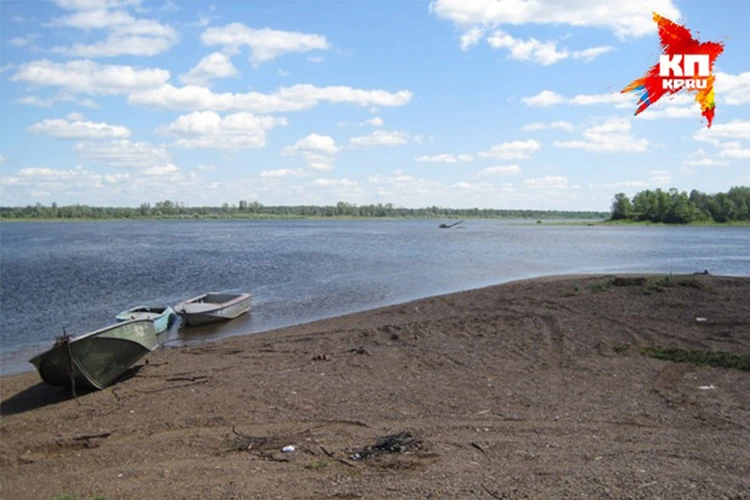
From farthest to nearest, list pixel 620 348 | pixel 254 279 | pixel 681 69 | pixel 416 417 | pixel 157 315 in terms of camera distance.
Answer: pixel 254 279
pixel 157 315
pixel 620 348
pixel 416 417
pixel 681 69

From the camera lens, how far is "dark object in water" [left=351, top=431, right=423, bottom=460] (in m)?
7.13

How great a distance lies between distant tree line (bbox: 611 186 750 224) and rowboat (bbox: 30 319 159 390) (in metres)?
139

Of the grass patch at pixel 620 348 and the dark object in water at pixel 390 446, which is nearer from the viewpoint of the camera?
the dark object in water at pixel 390 446

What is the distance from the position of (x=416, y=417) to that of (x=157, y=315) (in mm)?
12985

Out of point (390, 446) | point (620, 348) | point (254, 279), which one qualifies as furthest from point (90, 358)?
point (254, 279)

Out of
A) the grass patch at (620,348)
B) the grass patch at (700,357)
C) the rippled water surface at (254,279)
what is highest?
the grass patch at (700,357)

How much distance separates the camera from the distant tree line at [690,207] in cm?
13200

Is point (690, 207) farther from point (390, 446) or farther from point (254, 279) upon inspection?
point (390, 446)

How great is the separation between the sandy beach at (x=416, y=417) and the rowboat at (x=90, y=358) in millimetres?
409

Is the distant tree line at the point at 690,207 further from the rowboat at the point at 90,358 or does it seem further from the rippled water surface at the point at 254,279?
the rowboat at the point at 90,358

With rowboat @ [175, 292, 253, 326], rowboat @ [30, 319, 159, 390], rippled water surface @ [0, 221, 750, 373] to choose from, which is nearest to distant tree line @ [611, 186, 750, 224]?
rippled water surface @ [0, 221, 750, 373]

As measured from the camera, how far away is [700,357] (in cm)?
1148

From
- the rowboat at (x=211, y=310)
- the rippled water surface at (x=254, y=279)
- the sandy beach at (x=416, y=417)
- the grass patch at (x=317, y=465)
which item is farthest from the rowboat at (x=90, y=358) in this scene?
the rowboat at (x=211, y=310)

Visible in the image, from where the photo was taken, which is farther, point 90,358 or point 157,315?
point 157,315
